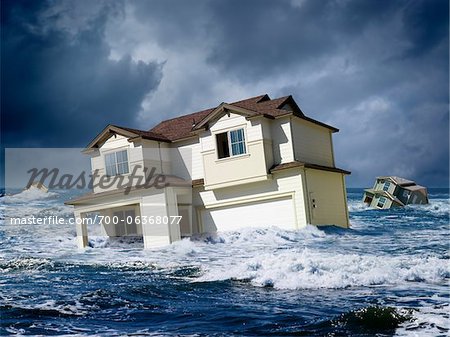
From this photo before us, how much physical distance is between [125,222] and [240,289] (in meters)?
16.5

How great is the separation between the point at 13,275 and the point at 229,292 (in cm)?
770

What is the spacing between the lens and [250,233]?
23016 millimetres

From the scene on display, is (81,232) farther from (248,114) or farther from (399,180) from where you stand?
(399,180)

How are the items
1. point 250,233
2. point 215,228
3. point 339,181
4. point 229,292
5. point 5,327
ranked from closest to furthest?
point 5,327
point 229,292
point 250,233
point 215,228
point 339,181

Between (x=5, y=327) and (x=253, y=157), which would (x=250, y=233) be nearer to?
(x=253, y=157)

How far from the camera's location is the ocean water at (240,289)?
8.96 metres

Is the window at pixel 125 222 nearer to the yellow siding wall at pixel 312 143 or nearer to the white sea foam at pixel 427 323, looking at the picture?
the yellow siding wall at pixel 312 143

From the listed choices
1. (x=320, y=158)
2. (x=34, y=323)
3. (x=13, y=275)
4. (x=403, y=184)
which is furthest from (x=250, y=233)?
(x=403, y=184)

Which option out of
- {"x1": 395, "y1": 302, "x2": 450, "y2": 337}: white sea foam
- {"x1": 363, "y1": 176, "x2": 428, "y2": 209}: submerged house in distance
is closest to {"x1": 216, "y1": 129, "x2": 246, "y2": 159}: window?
{"x1": 395, "y1": 302, "x2": 450, "y2": 337}: white sea foam

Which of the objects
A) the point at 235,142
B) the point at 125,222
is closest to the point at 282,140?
the point at 235,142

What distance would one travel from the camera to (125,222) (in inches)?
1108

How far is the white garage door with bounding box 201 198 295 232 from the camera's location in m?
23.3

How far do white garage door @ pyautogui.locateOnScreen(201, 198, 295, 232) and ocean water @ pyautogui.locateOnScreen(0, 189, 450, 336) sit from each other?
706 millimetres

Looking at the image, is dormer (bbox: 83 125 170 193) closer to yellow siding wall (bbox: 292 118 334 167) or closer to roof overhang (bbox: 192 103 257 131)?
roof overhang (bbox: 192 103 257 131)
